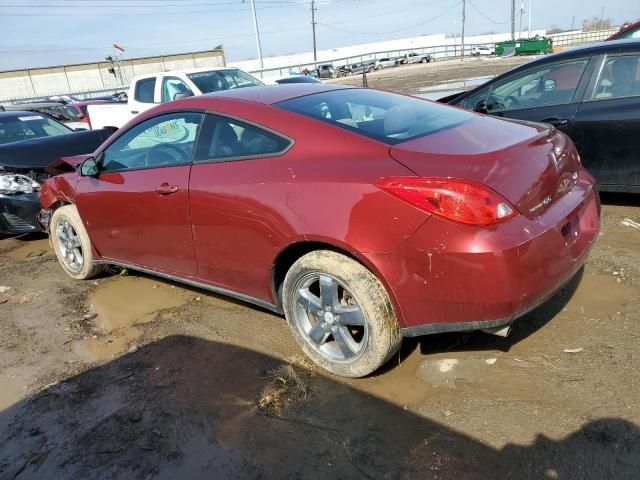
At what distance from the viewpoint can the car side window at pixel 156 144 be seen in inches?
138

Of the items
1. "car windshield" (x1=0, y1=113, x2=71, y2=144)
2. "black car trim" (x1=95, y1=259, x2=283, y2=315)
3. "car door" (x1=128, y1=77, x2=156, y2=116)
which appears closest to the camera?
"black car trim" (x1=95, y1=259, x2=283, y2=315)

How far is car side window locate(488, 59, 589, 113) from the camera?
504 centimetres

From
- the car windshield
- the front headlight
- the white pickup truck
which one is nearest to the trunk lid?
the front headlight

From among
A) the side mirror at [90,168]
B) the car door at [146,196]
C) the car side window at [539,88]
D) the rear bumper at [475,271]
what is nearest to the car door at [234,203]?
the car door at [146,196]

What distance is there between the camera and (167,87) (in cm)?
973

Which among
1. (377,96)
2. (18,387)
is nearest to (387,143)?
(377,96)

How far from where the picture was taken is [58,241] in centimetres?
493

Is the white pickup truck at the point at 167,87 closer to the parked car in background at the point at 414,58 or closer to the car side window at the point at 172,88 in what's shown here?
the car side window at the point at 172,88

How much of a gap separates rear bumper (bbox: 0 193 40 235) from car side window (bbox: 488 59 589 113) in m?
5.03

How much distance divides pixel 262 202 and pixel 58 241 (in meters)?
2.91

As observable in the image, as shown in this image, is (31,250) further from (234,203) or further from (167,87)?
(167,87)

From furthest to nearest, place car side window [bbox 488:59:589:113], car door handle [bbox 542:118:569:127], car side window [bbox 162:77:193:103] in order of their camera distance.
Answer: car side window [bbox 162:77:193:103] < car side window [bbox 488:59:589:113] < car door handle [bbox 542:118:569:127]

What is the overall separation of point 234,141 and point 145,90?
25.6 feet

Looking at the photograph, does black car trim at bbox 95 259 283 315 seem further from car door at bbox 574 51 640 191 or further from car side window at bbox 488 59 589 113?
car side window at bbox 488 59 589 113
